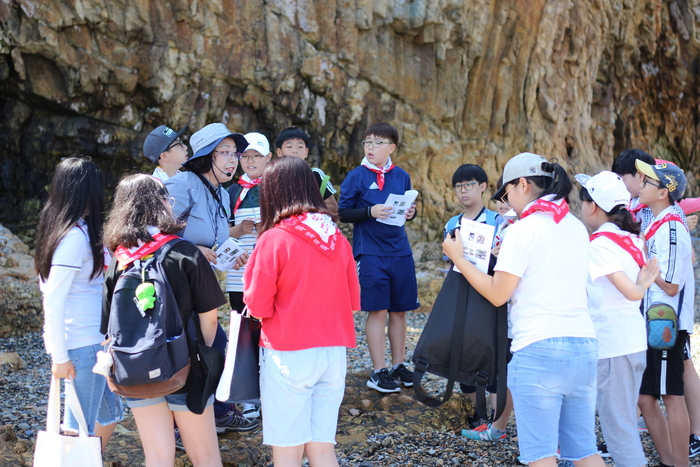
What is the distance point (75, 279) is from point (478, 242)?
201 centimetres

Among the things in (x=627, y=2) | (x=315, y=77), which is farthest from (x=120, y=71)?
(x=627, y=2)

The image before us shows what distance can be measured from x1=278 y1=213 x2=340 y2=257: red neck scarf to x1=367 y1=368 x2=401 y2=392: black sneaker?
2.05 meters

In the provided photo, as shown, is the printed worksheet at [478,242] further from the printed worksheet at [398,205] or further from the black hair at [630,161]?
the black hair at [630,161]

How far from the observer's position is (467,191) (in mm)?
4500

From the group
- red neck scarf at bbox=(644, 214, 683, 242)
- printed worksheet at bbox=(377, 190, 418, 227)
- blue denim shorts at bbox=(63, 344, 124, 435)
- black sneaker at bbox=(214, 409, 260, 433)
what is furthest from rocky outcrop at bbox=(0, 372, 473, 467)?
red neck scarf at bbox=(644, 214, 683, 242)

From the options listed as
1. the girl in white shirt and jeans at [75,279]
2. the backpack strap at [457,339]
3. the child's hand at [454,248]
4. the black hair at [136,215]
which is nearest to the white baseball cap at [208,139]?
the girl in white shirt and jeans at [75,279]

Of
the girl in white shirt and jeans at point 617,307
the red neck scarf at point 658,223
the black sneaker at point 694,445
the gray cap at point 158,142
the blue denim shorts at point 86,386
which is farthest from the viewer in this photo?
the gray cap at point 158,142

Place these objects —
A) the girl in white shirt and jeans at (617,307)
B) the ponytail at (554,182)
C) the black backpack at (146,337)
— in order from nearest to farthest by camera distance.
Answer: the black backpack at (146,337) → the ponytail at (554,182) → the girl in white shirt and jeans at (617,307)

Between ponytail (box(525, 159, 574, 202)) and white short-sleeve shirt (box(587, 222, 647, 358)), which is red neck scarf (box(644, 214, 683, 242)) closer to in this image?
white short-sleeve shirt (box(587, 222, 647, 358))

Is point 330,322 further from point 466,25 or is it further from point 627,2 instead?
point 627,2

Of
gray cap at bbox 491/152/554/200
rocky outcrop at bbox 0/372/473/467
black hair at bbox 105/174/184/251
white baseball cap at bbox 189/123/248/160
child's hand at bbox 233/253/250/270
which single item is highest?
white baseball cap at bbox 189/123/248/160

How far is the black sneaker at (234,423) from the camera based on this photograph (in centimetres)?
392

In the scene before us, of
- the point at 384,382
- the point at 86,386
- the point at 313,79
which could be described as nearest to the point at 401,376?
the point at 384,382

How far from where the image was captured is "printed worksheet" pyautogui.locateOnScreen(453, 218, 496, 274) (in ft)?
9.69
